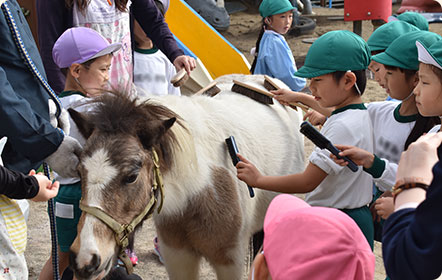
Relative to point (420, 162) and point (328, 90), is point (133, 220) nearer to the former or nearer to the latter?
point (328, 90)

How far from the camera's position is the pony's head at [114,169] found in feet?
6.43

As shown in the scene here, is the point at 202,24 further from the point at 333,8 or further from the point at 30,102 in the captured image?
the point at 333,8

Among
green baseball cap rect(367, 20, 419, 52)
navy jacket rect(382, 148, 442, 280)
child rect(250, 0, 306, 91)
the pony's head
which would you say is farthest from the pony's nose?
child rect(250, 0, 306, 91)

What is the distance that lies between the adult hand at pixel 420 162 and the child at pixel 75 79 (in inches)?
63.2

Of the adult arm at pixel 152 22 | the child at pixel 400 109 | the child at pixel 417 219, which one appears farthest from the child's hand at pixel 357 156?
the adult arm at pixel 152 22

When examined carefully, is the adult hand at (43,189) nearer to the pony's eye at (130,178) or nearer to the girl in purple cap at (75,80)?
the pony's eye at (130,178)

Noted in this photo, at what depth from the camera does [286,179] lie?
2.30 meters

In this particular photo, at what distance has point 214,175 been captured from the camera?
8.05 ft

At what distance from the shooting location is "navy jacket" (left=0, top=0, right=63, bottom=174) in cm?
189

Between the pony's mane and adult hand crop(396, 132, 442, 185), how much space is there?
1.15m

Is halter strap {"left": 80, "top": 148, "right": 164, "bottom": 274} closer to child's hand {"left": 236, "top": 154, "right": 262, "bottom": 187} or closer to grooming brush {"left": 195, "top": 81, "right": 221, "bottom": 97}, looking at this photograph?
child's hand {"left": 236, "top": 154, "right": 262, "bottom": 187}

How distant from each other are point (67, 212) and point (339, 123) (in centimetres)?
136

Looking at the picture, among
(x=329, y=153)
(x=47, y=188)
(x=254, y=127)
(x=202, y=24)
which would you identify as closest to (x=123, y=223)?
(x=47, y=188)

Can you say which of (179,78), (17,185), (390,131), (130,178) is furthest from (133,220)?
(390,131)
